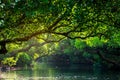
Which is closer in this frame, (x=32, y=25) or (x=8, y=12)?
(x=8, y=12)

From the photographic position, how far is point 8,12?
1838 centimetres

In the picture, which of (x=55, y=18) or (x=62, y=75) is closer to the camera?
(x=55, y=18)

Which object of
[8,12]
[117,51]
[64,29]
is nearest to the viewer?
[8,12]

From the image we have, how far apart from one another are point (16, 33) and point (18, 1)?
521 cm

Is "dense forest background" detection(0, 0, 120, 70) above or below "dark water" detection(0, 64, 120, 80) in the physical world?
above

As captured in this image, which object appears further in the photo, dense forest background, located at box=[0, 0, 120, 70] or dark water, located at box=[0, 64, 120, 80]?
dark water, located at box=[0, 64, 120, 80]

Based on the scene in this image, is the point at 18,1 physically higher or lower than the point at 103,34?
higher

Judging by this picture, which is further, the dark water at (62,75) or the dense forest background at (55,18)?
the dark water at (62,75)

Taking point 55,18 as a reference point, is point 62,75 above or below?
below

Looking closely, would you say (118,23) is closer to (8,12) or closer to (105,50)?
(8,12)

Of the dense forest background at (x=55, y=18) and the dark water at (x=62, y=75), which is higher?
the dense forest background at (x=55, y=18)

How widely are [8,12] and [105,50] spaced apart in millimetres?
61864

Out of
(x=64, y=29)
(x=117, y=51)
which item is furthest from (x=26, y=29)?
(x=117, y=51)

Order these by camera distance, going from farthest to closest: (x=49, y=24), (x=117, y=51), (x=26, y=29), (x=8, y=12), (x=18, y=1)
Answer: (x=117, y=51), (x=26, y=29), (x=49, y=24), (x=8, y=12), (x=18, y=1)
